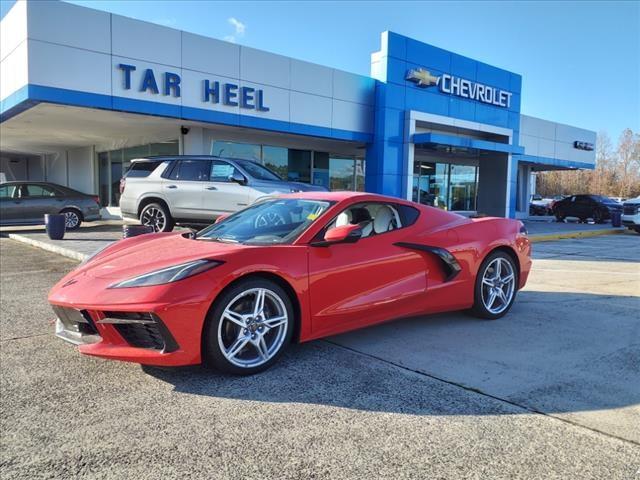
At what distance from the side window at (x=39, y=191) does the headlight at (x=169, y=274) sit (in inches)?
522

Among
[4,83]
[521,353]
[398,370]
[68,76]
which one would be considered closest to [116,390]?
[398,370]

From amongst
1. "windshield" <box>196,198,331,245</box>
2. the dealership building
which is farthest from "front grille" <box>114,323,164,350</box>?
the dealership building

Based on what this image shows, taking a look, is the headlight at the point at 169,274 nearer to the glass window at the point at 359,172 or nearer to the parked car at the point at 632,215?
the glass window at the point at 359,172

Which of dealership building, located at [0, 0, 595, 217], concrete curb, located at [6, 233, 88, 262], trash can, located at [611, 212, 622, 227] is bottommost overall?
concrete curb, located at [6, 233, 88, 262]

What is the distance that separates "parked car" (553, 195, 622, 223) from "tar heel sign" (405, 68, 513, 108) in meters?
7.16

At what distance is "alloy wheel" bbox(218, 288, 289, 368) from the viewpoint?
141 inches

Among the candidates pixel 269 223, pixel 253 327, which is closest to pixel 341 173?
pixel 269 223

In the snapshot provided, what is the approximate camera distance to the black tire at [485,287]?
5188 millimetres

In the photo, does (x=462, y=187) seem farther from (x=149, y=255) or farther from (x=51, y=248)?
(x=149, y=255)

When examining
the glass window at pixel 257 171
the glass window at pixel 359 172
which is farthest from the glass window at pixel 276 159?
the glass window at pixel 257 171

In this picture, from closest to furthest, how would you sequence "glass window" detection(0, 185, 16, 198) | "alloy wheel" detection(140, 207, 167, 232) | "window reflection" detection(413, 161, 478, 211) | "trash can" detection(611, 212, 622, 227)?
"alloy wheel" detection(140, 207, 167, 232) < "glass window" detection(0, 185, 16, 198) < "trash can" detection(611, 212, 622, 227) < "window reflection" detection(413, 161, 478, 211)

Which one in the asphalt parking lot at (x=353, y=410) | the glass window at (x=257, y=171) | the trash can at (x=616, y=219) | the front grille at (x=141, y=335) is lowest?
the asphalt parking lot at (x=353, y=410)

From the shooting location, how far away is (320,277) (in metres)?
3.95

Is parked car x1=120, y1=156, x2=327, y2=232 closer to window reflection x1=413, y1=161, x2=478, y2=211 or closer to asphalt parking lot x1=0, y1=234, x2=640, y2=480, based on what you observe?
asphalt parking lot x1=0, y1=234, x2=640, y2=480
